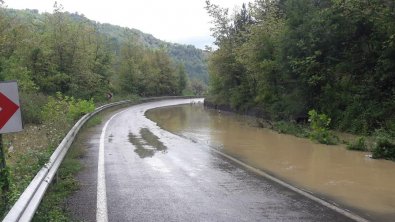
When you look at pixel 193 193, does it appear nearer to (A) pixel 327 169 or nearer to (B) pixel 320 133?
(A) pixel 327 169

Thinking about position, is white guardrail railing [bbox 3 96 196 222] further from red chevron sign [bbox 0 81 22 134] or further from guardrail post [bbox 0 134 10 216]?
red chevron sign [bbox 0 81 22 134]

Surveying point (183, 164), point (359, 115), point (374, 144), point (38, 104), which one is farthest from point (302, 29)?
point (38, 104)

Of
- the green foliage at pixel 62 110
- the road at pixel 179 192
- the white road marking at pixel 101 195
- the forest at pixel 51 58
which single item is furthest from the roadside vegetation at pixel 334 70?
the forest at pixel 51 58

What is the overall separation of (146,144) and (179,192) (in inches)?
343

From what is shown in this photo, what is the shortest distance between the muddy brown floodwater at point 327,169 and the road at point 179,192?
0.76 meters

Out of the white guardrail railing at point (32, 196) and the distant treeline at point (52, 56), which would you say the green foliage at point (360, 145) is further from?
the distant treeline at point (52, 56)

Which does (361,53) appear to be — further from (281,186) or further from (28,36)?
(28,36)

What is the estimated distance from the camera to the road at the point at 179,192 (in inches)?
299

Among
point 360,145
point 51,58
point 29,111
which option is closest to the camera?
point 360,145

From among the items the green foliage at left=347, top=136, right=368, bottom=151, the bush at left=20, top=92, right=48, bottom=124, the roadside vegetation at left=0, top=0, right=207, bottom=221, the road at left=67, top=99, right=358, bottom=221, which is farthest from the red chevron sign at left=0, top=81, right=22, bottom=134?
the bush at left=20, top=92, right=48, bottom=124

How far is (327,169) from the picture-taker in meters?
12.4

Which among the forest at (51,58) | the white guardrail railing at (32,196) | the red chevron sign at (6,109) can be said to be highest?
the forest at (51,58)

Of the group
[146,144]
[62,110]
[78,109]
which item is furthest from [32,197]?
[78,109]

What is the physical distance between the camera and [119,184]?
10078 mm
